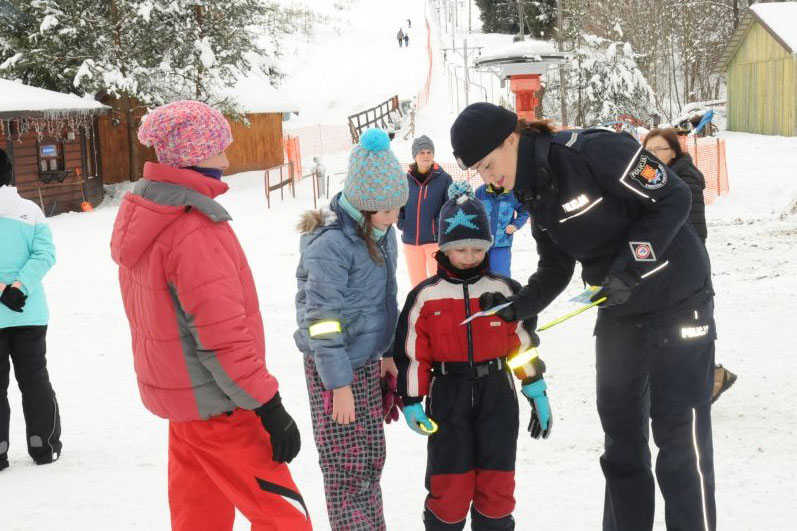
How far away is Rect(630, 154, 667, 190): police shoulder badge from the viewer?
273 cm

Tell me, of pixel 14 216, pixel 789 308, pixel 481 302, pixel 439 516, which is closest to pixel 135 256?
pixel 481 302

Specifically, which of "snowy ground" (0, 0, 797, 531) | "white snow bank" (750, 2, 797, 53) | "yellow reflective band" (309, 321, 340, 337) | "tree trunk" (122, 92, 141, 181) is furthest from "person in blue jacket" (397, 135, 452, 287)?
"white snow bank" (750, 2, 797, 53)

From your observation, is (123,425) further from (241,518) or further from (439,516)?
(439,516)

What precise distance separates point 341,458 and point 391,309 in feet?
2.02

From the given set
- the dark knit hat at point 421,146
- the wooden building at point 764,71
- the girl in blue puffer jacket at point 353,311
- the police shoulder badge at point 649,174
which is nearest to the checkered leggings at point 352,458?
the girl in blue puffer jacket at point 353,311

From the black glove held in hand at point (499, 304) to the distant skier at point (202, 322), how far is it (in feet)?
3.10

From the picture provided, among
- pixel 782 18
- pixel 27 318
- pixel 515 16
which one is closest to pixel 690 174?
pixel 27 318

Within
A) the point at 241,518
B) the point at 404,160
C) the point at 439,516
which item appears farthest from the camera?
the point at 404,160

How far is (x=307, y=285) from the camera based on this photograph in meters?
2.99

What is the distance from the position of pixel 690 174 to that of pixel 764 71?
91.6 ft

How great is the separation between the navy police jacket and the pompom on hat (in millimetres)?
477

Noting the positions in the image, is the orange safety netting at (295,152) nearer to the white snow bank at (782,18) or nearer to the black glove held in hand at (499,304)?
the white snow bank at (782,18)

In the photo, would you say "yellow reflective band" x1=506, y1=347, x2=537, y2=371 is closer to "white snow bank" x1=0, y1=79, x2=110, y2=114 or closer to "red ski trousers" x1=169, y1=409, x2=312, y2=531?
"red ski trousers" x1=169, y1=409, x2=312, y2=531

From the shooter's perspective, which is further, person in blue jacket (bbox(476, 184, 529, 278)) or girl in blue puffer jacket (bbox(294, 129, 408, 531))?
person in blue jacket (bbox(476, 184, 529, 278))
